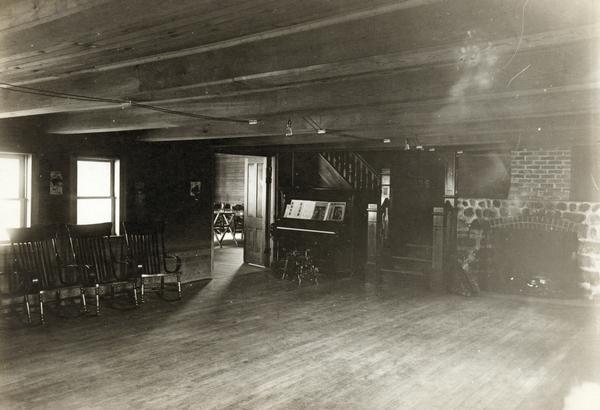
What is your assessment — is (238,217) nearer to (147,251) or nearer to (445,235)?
(147,251)

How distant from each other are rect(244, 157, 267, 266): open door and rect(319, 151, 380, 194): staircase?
1.40m

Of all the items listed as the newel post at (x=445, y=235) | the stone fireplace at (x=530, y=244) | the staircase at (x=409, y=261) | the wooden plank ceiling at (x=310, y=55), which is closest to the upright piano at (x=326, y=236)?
the staircase at (x=409, y=261)

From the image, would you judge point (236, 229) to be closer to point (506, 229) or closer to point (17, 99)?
point (506, 229)

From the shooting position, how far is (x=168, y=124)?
6281 millimetres

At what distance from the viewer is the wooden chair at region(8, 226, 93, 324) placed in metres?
6.37

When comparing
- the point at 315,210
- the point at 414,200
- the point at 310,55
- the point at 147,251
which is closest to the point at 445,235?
the point at 414,200

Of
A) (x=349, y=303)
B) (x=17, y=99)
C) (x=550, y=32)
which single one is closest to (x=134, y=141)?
(x=17, y=99)

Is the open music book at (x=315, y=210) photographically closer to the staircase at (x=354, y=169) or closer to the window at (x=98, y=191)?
the staircase at (x=354, y=169)

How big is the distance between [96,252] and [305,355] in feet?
13.0

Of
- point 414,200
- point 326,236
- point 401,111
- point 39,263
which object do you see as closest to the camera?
point 401,111

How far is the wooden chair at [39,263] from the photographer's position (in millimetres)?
6367

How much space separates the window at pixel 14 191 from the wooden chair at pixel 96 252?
66cm

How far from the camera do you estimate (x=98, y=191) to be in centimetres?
833

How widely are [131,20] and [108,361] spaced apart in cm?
364
